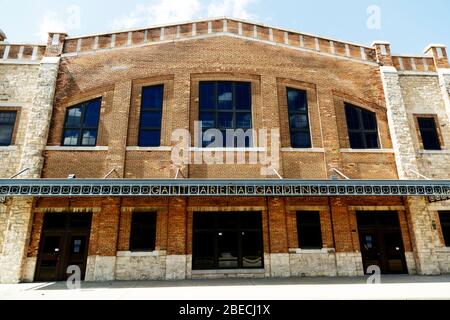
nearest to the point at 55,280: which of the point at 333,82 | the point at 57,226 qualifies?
the point at 57,226

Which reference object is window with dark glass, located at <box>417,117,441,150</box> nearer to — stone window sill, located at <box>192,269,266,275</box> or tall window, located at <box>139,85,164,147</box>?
stone window sill, located at <box>192,269,266,275</box>

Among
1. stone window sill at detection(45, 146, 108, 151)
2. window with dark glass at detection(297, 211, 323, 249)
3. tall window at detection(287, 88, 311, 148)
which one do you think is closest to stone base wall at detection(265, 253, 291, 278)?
window with dark glass at detection(297, 211, 323, 249)

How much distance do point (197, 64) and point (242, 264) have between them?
970cm

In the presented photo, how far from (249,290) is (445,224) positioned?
10.1 metres

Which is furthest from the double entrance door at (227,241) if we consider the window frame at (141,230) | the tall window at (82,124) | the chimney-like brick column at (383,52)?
the chimney-like brick column at (383,52)

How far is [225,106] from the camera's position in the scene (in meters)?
14.7

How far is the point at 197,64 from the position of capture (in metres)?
15.1

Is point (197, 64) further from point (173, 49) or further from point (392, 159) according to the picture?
point (392, 159)

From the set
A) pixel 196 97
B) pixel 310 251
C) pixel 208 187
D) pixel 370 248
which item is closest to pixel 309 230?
pixel 310 251

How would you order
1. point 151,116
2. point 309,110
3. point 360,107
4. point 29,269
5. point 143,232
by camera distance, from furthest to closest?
point 360,107
point 309,110
point 151,116
point 143,232
point 29,269

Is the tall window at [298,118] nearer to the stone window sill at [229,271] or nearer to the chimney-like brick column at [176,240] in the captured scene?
the stone window sill at [229,271]

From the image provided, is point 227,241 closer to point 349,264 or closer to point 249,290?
point 249,290

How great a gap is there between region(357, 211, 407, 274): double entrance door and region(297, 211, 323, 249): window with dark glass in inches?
76.2

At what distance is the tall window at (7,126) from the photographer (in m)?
13.6
